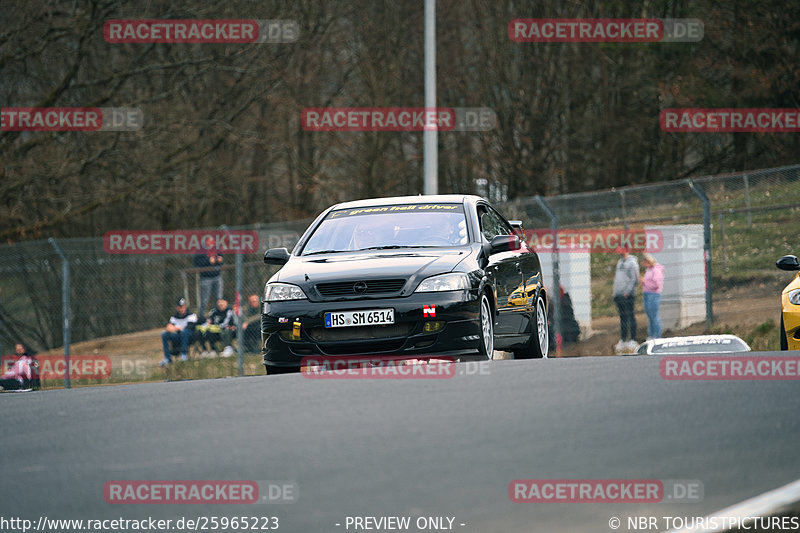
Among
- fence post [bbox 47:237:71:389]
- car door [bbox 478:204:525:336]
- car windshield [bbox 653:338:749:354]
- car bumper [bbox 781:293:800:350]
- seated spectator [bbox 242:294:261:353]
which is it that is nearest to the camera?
car door [bbox 478:204:525:336]

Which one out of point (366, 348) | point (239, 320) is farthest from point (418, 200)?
point (239, 320)

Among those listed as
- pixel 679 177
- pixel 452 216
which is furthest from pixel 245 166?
pixel 452 216

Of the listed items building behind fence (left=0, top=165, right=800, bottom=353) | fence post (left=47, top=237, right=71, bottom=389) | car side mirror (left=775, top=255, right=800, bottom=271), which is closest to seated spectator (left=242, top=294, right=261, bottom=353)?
building behind fence (left=0, top=165, right=800, bottom=353)

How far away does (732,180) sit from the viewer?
19.9m

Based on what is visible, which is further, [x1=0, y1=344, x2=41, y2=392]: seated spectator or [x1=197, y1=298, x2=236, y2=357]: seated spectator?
[x1=197, y1=298, x2=236, y2=357]: seated spectator

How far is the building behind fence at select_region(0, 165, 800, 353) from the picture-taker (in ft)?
63.9

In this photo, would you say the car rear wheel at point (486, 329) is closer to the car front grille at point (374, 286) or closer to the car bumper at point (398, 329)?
the car bumper at point (398, 329)

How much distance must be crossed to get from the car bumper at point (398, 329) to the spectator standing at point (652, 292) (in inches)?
360

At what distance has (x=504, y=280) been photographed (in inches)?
466

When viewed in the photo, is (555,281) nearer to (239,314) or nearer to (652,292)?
(652,292)

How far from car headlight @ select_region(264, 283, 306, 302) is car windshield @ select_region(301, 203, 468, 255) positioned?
3.17 ft

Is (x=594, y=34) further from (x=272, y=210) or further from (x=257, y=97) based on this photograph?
(x=257, y=97)

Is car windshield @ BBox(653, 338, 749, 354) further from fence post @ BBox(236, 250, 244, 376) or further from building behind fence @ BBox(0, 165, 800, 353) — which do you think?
fence post @ BBox(236, 250, 244, 376)

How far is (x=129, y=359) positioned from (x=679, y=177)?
79.2 ft
